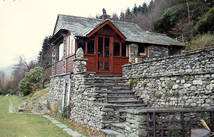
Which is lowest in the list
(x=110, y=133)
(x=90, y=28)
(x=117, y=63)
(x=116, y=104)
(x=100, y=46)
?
(x=110, y=133)

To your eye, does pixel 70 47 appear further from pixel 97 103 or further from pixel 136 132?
pixel 136 132

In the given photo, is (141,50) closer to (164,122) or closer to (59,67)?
(59,67)

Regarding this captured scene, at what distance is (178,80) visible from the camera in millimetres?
8297

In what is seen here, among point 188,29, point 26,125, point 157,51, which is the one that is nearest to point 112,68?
point 157,51

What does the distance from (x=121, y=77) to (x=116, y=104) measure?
143 inches

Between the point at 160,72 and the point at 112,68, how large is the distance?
4920 millimetres

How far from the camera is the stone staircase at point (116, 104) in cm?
777

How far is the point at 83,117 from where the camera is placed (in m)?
10.3

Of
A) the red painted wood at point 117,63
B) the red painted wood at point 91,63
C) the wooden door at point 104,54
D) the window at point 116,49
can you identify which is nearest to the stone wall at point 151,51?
the red painted wood at point 117,63

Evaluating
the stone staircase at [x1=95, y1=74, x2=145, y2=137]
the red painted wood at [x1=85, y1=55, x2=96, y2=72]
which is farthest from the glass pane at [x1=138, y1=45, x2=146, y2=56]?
the stone staircase at [x1=95, y1=74, x2=145, y2=137]

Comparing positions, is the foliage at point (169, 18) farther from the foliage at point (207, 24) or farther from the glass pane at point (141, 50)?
the glass pane at point (141, 50)

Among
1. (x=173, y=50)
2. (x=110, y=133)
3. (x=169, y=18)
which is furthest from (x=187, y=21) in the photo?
(x=110, y=133)

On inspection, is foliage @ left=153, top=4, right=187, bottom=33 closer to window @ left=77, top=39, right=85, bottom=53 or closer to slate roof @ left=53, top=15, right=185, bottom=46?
slate roof @ left=53, top=15, right=185, bottom=46

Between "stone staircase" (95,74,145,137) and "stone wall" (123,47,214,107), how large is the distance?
51 cm
